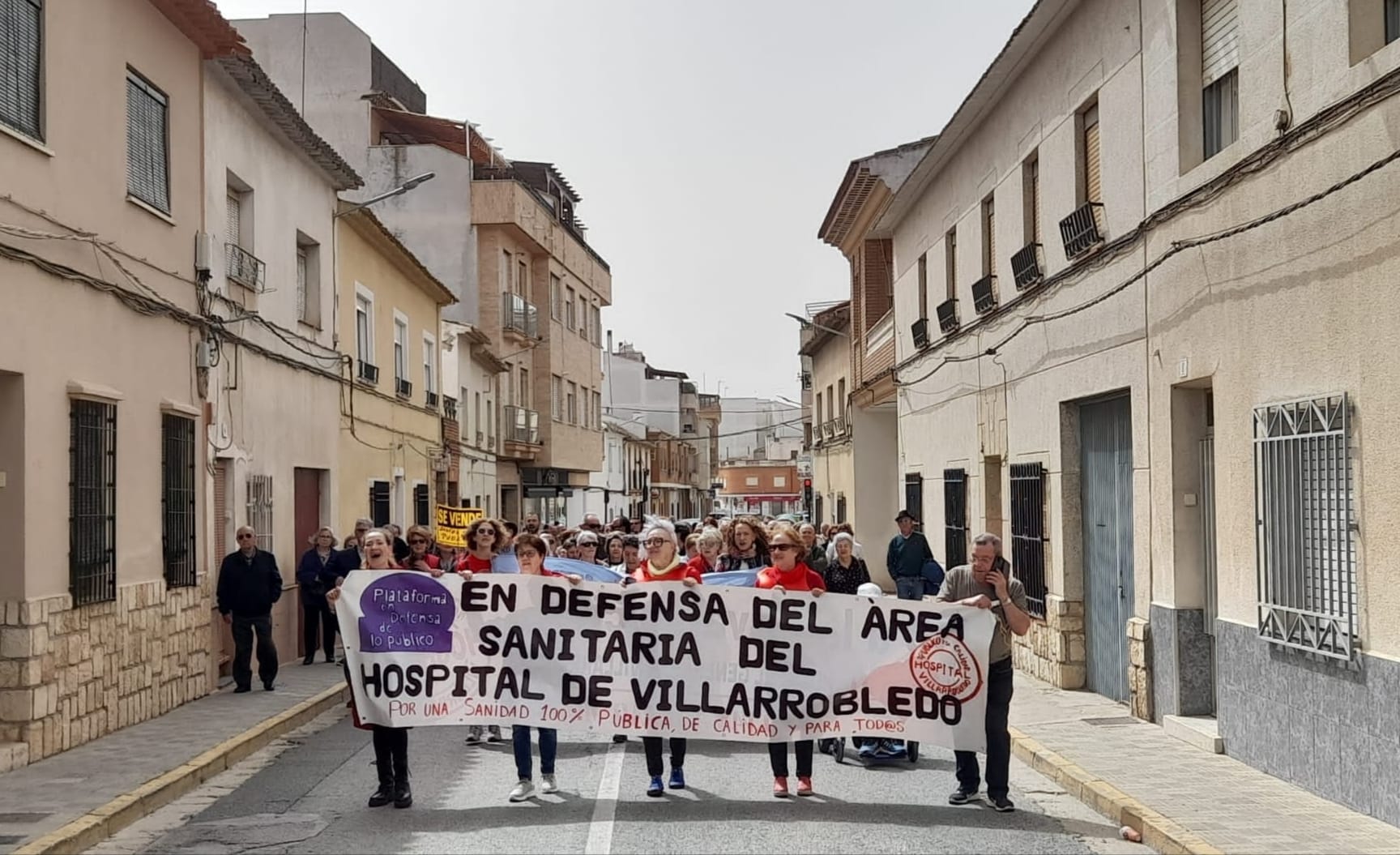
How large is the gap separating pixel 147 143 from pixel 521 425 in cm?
2694

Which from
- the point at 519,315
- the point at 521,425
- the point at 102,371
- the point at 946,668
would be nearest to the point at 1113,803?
the point at 946,668

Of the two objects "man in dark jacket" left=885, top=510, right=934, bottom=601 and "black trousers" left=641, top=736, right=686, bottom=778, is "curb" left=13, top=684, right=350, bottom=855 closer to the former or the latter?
"black trousers" left=641, top=736, right=686, bottom=778

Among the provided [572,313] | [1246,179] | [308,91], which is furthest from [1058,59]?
[572,313]

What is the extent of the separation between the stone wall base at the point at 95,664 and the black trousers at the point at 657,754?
4.53m

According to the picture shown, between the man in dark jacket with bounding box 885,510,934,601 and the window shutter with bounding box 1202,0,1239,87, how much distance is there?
6.67 meters

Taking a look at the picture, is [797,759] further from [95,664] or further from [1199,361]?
[95,664]

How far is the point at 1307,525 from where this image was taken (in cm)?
923

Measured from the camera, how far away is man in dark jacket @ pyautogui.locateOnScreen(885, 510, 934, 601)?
16.4m

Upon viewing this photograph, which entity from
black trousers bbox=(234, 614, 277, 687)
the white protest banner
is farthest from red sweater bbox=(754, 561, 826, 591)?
black trousers bbox=(234, 614, 277, 687)

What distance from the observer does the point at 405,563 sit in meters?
13.3

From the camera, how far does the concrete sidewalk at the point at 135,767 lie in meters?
8.38

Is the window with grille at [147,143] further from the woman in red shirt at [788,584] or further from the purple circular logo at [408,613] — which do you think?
the woman in red shirt at [788,584]

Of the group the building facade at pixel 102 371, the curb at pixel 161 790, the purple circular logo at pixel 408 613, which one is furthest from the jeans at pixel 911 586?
the purple circular logo at pixel 408 613

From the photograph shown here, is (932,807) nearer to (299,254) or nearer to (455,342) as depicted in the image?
(299,254)
